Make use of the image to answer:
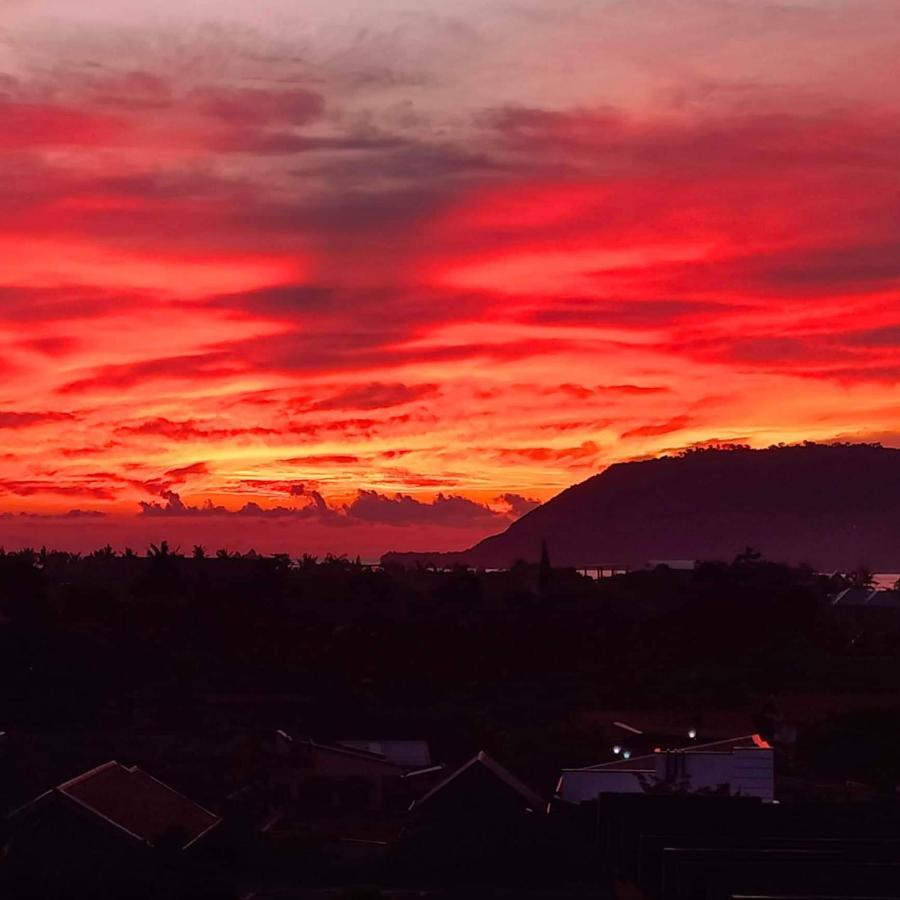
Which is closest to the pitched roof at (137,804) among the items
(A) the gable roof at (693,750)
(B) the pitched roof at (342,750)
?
(A) the gable roof at (693,750)

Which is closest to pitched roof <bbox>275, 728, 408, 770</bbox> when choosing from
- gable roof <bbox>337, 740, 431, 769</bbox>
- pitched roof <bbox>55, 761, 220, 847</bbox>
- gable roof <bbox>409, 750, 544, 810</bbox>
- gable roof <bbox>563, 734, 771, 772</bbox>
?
gable roof <bbox>337, 740, 431, 769</bbox>

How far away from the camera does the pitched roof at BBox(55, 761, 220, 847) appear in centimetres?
3709

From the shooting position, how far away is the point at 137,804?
3888 cm

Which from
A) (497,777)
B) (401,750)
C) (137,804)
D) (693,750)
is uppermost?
(693,750)

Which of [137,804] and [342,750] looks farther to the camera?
[342,750]

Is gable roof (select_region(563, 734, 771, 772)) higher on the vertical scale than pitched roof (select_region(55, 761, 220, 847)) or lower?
higher

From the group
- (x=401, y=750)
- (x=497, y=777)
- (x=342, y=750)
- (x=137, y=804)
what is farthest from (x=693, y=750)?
(x=401, y=750)

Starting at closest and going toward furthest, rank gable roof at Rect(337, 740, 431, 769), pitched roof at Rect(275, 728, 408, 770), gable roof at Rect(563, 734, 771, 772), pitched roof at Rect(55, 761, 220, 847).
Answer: pitched roof at Rect(55, 761, 220, 847) < gable roof at Rect(563, 734, 771, 772) < pitched roof at Rect(275, 728, 408, 770) < gable roof at Rect(337, 740, 431, 769)

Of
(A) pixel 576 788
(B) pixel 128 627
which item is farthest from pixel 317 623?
(A) pixel 576 788

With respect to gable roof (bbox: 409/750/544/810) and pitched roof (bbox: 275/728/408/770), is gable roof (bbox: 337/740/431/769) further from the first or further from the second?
gable roof (bbox: 409/750/544/810)

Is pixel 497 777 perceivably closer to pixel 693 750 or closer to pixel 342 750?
pixel 693 750

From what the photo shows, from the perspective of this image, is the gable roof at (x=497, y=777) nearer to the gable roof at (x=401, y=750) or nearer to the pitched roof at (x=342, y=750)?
the pitched roof at (x=342, y=750)

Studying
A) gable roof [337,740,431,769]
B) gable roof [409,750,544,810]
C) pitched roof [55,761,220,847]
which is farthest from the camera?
gable roof [337,740,431,769]

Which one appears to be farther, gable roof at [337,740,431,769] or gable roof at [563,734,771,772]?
gable roof at [337,740,431,769]
